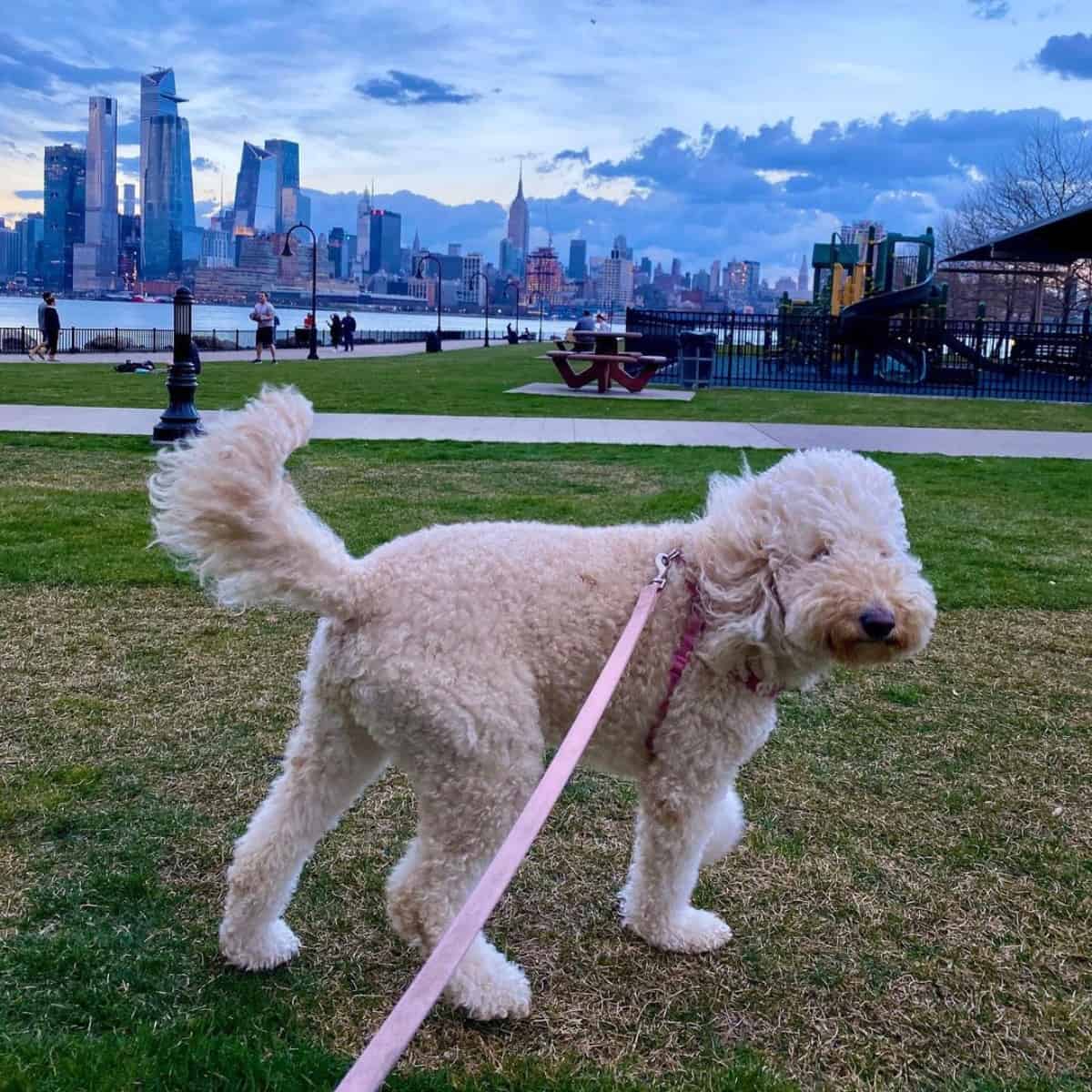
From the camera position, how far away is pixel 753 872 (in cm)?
334

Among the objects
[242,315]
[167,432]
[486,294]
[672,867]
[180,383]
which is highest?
[242,315]

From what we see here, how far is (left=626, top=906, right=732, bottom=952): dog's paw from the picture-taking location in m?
2.89

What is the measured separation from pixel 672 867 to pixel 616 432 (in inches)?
441

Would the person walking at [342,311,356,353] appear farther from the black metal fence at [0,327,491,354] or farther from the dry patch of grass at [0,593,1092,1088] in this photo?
the dry patch of grass at [0,593,1092,1088]

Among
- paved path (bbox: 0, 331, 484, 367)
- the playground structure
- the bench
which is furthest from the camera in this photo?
paved path (bbox: 0, 331, 484, 367)

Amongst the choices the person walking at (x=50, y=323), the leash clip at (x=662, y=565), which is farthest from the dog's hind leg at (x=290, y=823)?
the person walking at (x=50, y=323)

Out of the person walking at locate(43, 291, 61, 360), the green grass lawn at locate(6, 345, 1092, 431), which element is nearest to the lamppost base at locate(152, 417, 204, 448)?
the green grass lawn at locate(6, 345, 1092, 431)

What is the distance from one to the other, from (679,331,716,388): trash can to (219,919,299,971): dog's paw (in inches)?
897

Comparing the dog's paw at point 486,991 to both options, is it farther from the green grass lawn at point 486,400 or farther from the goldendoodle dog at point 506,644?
the green grass lawn at point 486,400

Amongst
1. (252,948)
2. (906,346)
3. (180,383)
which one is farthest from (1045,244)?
(252,948)

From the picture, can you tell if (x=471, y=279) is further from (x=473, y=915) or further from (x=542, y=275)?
(x=473, y=915)

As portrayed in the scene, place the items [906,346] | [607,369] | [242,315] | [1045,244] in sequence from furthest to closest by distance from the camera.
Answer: [242,315] → [906,346] → [1045,244] → [607,369]

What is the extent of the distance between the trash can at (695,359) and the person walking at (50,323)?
680 inches

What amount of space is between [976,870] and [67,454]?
995cm
